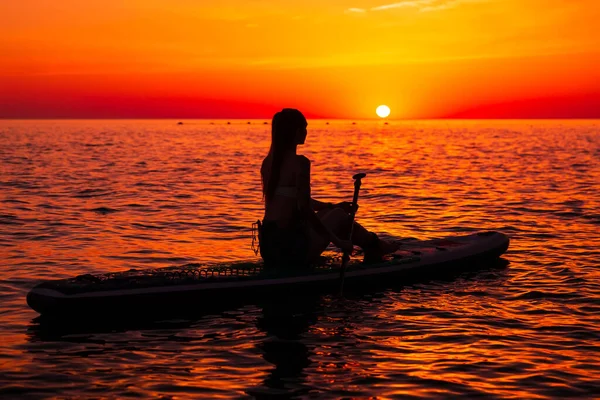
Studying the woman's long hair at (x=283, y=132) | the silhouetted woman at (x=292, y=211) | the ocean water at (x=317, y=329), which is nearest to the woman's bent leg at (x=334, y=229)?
the silhouetted woman at (x=292, y=211)

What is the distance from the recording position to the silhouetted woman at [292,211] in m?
9.02

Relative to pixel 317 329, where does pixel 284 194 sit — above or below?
above

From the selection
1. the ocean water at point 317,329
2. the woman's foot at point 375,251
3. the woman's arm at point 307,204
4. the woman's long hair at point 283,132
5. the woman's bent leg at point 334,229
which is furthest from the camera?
the woman's foot at point 375,251

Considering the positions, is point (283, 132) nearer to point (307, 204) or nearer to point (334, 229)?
point (307, 204)

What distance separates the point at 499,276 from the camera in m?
11.5

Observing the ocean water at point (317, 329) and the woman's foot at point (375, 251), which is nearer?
the ocean water at point (317, 329)

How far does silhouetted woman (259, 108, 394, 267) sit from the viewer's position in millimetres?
9016

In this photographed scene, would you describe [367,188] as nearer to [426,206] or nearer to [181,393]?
[426,206]

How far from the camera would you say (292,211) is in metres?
9.46

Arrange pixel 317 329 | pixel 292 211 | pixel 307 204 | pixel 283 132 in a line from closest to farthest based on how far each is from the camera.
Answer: pixel 317 329, pixel 283 132, pixel 307 204, pixel 292 211

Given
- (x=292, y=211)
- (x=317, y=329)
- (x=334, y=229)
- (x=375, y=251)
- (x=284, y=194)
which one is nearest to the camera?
(x=317, y=329)

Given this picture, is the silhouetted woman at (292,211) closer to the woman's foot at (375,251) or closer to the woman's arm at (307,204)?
the woman's arm at (307,204)

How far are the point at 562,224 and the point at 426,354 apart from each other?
10.8 metres

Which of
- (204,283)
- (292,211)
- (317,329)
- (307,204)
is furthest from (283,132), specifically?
(317,329)
